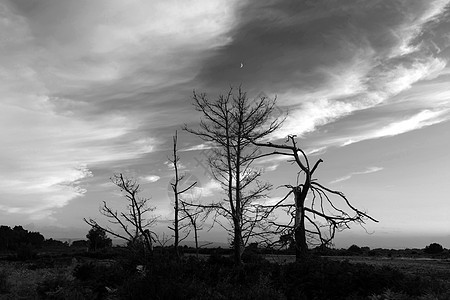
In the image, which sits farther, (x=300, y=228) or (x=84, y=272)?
(x=84, y=272)

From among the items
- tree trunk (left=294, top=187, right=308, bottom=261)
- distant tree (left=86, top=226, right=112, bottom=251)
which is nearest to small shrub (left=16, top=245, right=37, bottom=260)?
distant tree (left=86, top=226, right=112, bottom=251)

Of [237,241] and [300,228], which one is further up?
[300,228]

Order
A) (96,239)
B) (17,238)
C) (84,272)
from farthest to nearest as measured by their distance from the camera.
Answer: (17,238) → (96,239) → (84,272)

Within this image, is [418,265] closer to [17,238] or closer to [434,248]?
[434,248]

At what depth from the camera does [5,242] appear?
212ft

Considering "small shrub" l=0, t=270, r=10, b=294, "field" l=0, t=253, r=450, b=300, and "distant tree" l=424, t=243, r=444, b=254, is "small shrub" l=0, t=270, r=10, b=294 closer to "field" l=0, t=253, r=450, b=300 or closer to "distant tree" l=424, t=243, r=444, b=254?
"field" l=0, t=253, r=450, b=300

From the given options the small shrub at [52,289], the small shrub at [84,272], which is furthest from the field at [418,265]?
the small shrub at [52,289]

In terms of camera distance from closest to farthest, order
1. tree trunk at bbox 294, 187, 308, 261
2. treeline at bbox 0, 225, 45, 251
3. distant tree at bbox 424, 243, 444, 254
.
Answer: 1. tree trunk at bbox 294, 187, 308, 261
2. distant tree at bbox 424, 243, 444, 254
3. treeline at bbox 0, 225, 45, 251

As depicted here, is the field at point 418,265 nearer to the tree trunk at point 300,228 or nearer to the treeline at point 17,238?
the tree trunk at point 300,228

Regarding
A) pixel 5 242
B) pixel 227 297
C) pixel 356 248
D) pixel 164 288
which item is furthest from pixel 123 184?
pixel 5 242

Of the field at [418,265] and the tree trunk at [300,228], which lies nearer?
the tree trunk at [300,228]

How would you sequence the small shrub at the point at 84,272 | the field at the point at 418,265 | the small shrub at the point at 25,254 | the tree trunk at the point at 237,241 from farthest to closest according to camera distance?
the small shrub at the point at 25,254, the field at the point at 418,265, the small shrub at the point at 84,272, the tree trunk at the point at 237,241

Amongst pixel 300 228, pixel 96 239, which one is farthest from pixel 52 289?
pixel 96 239

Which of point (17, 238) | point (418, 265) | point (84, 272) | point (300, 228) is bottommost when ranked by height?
point (418, 265)
